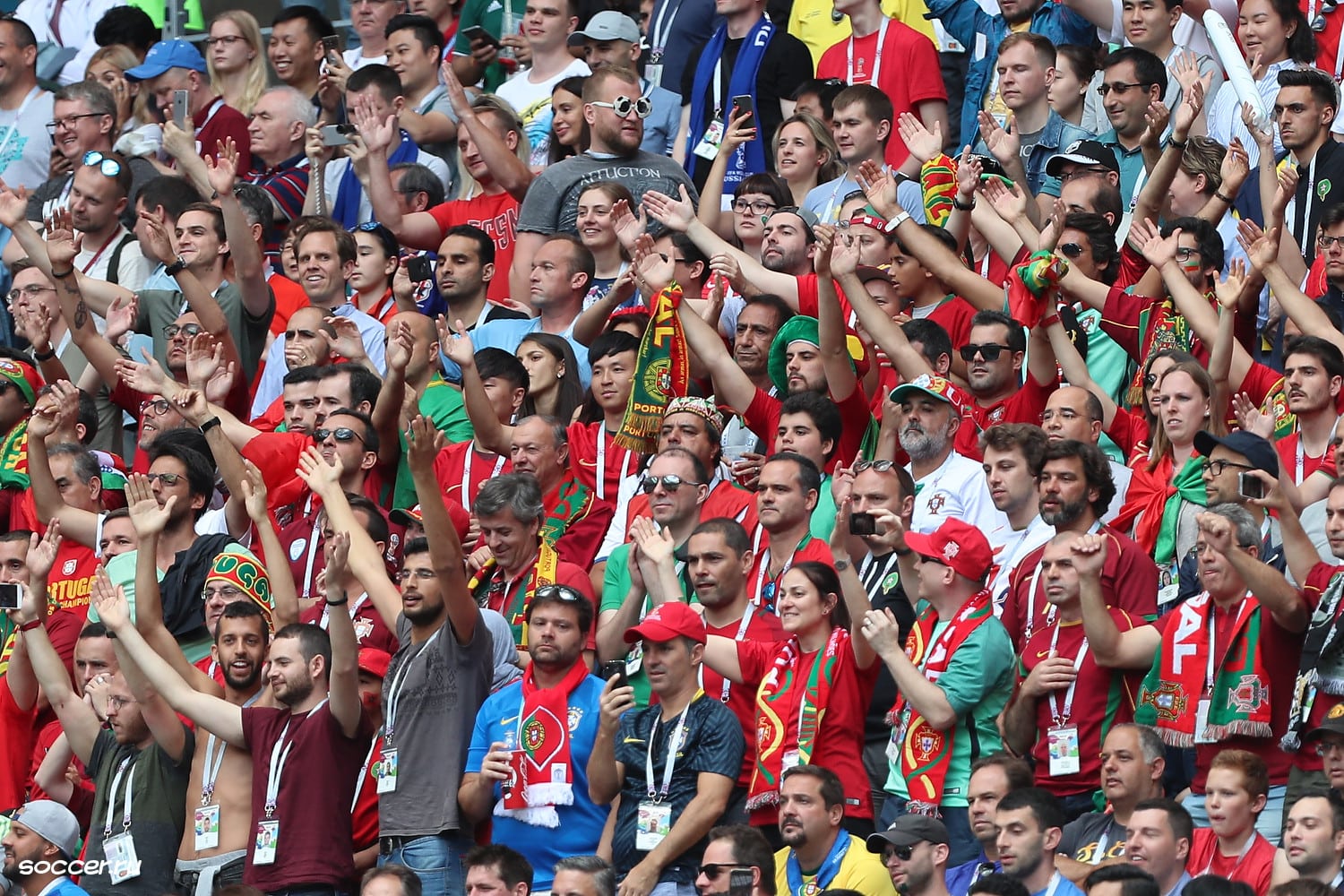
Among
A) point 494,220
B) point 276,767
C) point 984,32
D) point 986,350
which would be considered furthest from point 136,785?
point 984,32

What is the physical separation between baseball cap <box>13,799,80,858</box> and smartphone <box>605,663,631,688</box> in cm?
222

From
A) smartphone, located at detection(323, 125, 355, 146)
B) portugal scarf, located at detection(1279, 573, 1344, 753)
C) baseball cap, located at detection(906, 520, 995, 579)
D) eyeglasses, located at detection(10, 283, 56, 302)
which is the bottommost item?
eyeglasses, located at detection(10, 283, 56, 302)

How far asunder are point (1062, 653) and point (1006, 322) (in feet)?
6.82

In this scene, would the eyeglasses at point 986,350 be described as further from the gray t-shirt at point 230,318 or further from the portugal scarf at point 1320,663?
the gray t-shirt at point 230,318

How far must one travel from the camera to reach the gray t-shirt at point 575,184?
41.7 ft

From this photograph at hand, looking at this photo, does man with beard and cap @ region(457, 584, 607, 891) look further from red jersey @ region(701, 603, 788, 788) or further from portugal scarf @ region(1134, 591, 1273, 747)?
portugal scarf @ region(1134, 591, 1273, 747)

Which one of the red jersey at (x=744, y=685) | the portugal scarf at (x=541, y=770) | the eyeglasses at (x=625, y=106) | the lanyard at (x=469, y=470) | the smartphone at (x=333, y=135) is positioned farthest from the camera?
the smartphone at (x=333, y=135)

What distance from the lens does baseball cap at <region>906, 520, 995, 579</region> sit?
909 centimetres

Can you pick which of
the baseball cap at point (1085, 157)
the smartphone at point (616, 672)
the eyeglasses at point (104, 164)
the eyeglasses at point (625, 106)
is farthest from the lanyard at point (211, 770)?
the baseball cap at point (1085, 157)

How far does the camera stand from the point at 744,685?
942 cm

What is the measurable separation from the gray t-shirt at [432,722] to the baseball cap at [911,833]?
5.63 feet

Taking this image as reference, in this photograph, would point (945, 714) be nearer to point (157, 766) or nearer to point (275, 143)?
point (157, 766)

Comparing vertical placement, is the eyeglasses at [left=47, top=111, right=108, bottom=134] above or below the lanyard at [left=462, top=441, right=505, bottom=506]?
below

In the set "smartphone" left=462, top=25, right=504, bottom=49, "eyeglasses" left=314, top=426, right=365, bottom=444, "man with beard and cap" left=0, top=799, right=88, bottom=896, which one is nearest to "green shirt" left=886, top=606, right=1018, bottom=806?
"eyeglasses" left=314, top=426, right=365, bottom=444
